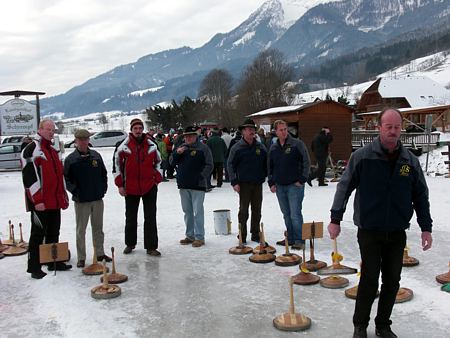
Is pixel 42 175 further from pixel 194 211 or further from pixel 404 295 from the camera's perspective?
pixel 404 295

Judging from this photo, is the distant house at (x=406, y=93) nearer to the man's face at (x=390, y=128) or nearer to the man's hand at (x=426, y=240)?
the man's hand at (x=426, y=240)

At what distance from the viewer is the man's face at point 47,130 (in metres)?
6.06

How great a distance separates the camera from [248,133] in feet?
25.0

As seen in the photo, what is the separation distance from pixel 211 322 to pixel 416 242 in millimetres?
4345

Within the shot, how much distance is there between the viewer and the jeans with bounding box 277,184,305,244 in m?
7.16

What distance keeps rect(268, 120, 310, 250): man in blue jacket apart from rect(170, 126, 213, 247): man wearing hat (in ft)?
3.80

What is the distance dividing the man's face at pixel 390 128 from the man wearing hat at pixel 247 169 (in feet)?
12.5

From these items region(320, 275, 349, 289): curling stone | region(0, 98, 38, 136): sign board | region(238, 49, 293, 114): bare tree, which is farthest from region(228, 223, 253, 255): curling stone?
region(238, 49, 293, 114): bare tree

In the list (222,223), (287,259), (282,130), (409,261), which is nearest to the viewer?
(409,261)

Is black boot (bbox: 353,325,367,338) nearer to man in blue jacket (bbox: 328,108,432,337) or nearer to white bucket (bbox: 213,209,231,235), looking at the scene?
man in blue jacket (bbox: 328,108,432,337)

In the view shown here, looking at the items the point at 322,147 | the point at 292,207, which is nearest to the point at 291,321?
the point at 292,207

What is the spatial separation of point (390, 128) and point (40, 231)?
447cm

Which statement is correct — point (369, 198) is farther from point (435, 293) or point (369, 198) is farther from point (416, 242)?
point (416, 242)

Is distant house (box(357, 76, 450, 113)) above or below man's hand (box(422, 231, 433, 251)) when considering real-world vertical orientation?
above
